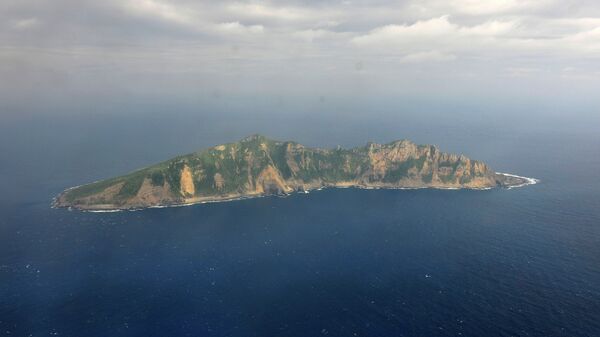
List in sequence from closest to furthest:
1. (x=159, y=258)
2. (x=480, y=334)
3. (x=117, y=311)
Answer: (x=480, y=334)
(x=117, y=311)
(x=159, y=258)

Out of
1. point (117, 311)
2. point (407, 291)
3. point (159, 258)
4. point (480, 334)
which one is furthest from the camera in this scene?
point (159, 258)

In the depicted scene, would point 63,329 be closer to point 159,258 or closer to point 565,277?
point 159,258

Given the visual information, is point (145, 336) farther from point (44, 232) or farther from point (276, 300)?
point (44, 232)

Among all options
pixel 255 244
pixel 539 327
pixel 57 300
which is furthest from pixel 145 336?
pixel 539 327

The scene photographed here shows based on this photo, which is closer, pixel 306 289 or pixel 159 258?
pixel 306 289

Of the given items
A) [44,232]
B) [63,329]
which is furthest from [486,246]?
[44,232]

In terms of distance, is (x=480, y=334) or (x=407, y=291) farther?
(x=407, y=291)

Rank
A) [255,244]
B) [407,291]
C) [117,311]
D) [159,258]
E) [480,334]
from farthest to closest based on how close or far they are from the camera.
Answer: [255,244] → [159,258] → [407,291] → [117,311] → [480,334]
